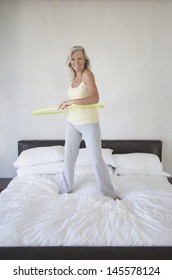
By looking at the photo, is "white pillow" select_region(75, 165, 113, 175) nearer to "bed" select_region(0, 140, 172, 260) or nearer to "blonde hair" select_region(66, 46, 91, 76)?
"bed" select_region(0, 140, 172, 260)

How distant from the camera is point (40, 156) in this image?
298cm

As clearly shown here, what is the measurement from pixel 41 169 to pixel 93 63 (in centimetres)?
144

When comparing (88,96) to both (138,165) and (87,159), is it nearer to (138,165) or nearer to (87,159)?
(87,159)

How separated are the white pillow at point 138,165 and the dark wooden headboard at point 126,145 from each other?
247 millimetres

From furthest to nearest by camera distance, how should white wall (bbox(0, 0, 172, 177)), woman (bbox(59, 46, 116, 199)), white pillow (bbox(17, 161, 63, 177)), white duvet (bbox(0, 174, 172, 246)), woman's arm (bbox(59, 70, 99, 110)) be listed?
white wall (bbox(0, 0, 172, 177)) → white pillow (bbox(17, 161, 63, 177)) → woman (bbox(59, 46, 116, 199)) → woman's arm (bbox(59, 70, 99, 110)) → white duvet (bbox(0, 174, 172, 246))

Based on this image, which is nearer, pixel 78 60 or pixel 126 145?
pixel 78 60

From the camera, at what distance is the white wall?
3188mm

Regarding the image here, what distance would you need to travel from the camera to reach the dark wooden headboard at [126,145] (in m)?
3.31

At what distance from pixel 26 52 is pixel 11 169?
1489 mm

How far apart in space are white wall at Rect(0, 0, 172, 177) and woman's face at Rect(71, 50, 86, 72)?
3.25ft

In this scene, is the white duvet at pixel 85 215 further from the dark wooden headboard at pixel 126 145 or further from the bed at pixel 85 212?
the dark wooden headboard at pixel 126 145

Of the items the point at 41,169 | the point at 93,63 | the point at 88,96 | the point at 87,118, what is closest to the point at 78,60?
the point at 88,96

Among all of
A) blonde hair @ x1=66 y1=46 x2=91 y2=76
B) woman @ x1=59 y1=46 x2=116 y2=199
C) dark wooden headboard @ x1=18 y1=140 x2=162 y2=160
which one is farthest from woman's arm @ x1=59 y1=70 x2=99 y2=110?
dark wooden headboard @ x1=18 y1=140 x2=162 y2=160

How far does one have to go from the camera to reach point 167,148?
11.4ft
